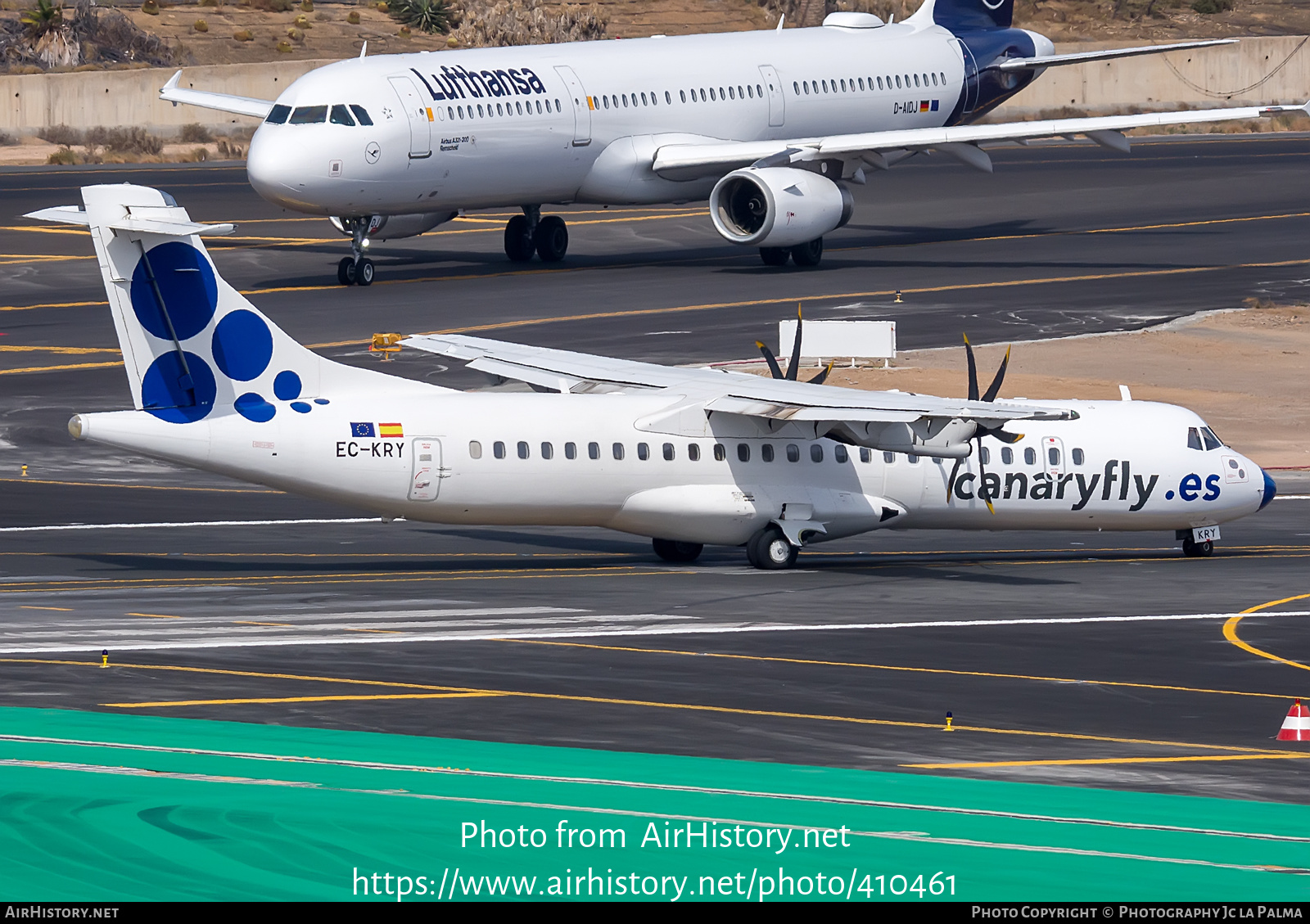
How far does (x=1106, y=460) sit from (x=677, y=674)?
12839mm

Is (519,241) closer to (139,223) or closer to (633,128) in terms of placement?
(633,128)

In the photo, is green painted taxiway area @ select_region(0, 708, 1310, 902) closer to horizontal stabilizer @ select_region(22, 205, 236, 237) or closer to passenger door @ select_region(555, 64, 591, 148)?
horizontal stabilizer @ select_region(22, 205, 236, 237)

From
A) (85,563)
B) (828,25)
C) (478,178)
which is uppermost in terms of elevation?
(828,25)

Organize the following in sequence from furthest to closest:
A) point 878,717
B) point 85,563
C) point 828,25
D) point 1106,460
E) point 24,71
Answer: point 24,71 < point 828,25 < point 1106,460 < point 85,563 < point 878,717

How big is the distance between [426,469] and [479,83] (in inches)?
1146

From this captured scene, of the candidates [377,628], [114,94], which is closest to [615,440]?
[377,628]

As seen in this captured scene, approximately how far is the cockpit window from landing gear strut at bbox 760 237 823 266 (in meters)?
14.1

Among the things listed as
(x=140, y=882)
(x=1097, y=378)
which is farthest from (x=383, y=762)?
(x=1097, y=378)

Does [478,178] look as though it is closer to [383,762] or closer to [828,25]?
[828,25]

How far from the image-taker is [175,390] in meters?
30.9

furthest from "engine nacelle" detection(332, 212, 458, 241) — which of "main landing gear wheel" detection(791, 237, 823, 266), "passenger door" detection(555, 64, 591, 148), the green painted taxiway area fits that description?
the green painted taxiway area

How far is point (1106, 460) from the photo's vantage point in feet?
119

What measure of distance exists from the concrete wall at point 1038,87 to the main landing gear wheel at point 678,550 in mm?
70704

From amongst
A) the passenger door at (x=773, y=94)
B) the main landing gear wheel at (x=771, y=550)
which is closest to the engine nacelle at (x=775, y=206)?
the passenger door at (x=773, y=94)
